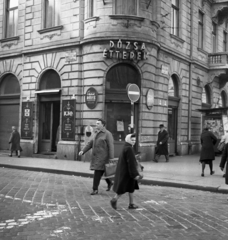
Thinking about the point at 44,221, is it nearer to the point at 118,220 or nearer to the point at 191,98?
the point at 118,220

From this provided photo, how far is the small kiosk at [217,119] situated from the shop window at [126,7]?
24.2 ft

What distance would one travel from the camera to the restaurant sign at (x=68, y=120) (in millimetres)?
16016

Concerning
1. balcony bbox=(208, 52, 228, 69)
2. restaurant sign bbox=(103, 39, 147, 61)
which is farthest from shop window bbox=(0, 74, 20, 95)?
balcony bbox=(208, 52, 228, 69)

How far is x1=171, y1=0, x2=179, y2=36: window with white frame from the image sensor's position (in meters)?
19.0

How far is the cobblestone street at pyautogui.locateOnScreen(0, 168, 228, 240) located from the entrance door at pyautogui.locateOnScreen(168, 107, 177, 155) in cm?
976

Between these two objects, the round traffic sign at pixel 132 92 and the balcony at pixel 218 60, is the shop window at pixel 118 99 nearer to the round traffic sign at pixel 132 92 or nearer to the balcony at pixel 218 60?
the round traffic sign at pixel 132 92

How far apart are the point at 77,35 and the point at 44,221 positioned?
12.1m

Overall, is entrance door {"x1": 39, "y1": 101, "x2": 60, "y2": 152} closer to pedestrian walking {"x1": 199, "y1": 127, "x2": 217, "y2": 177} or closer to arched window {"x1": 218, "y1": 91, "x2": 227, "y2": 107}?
pedestrian walking {"x1": 199, "y1": 127, "x2": 217, "y2": 177}

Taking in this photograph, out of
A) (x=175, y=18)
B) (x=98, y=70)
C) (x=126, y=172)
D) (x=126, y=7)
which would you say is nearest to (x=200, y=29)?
(x=175, y=18)

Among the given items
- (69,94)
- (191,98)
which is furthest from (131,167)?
(191,98)

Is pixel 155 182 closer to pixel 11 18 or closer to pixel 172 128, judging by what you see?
pixel 172 128

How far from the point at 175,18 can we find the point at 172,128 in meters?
6.38

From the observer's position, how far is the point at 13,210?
638 cm

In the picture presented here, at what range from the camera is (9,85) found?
1953 centimetres
